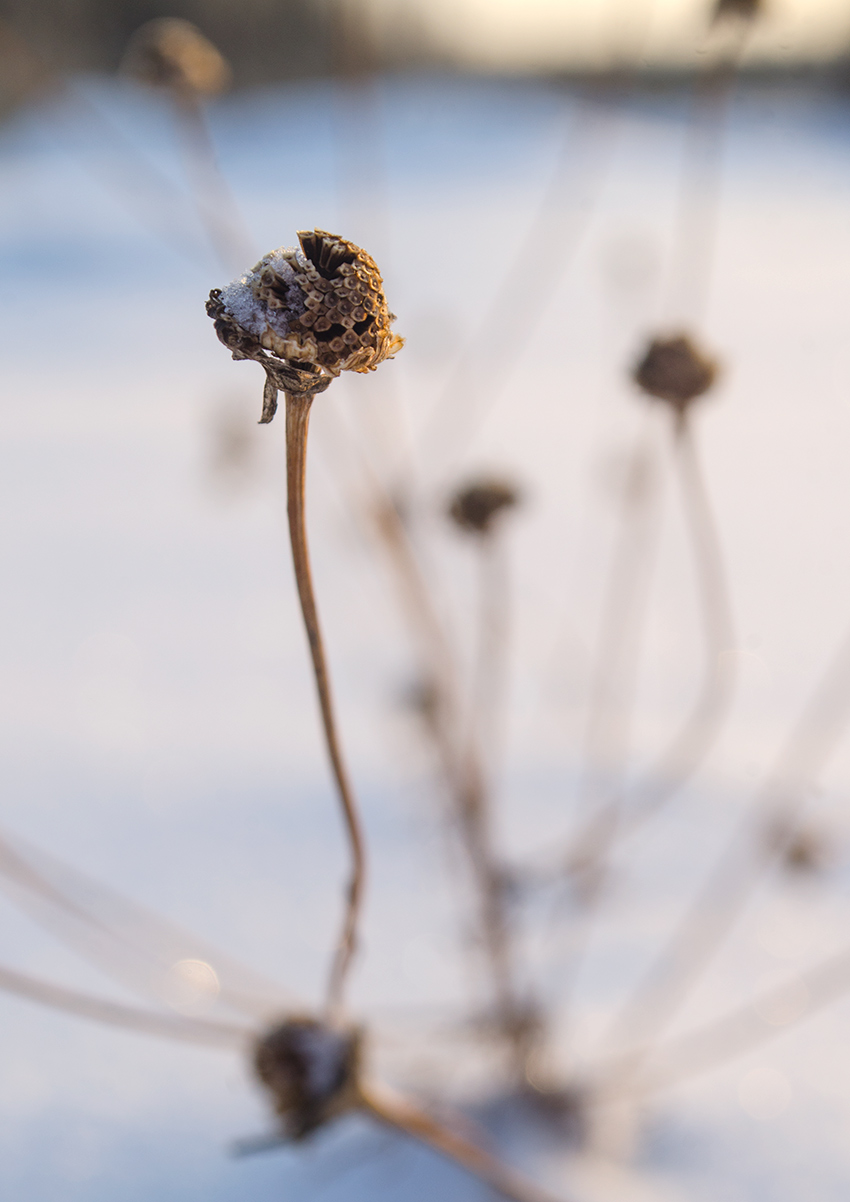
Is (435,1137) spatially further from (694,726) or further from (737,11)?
(694,726)

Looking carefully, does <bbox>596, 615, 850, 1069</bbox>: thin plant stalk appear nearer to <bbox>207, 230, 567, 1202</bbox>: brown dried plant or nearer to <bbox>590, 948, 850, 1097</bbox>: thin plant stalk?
<bbox>590, 948, 850, 1097</bbox>: thin plant stalk

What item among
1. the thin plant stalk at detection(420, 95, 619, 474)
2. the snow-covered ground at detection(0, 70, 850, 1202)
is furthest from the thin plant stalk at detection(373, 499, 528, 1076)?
the thin plant stalk at detection(420, 95, 619, 474)

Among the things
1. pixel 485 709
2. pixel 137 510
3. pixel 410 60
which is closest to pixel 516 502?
pixel 485 709

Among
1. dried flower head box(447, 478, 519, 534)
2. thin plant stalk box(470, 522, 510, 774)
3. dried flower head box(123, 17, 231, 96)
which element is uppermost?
dried flower head box(123, 17, 231, 96)

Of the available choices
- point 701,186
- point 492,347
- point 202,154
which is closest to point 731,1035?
point 202,154

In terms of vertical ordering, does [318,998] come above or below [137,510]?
below

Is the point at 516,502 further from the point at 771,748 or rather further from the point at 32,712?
the point at 32,712
